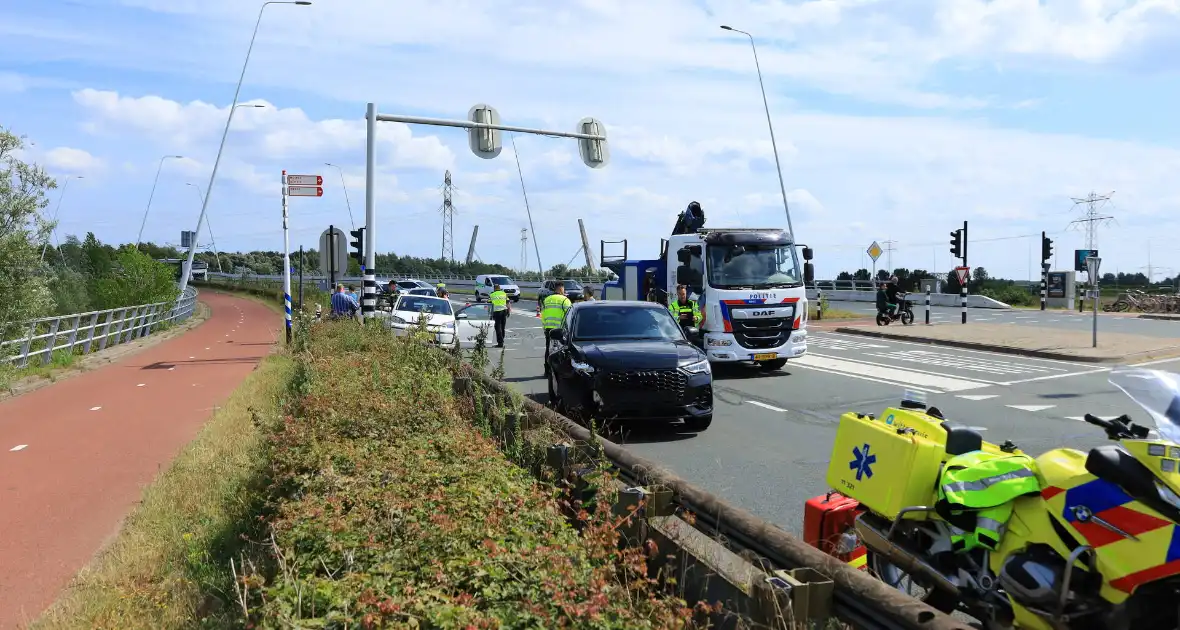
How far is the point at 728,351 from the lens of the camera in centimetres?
1577

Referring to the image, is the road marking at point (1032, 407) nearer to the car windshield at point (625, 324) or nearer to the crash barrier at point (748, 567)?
the car windshield at point (625, 324)

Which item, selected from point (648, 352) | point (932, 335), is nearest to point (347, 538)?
point (648, 352)

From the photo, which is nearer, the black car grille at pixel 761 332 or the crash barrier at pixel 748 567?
the crash barrier at pixel 748 567

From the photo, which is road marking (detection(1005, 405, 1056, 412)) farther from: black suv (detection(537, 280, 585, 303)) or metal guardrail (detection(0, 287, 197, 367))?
metal guardrail (detection(0, 287, 197, 367))

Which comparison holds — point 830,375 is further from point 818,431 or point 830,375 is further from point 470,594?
point 470,594

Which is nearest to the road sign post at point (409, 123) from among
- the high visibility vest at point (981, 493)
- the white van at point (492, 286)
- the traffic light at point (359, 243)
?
the traffic light at point (359, 243)

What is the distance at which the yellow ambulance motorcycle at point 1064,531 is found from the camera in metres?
3.14

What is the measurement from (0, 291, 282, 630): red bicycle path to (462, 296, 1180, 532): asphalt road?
4.80 meters

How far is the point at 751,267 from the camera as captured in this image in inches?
640

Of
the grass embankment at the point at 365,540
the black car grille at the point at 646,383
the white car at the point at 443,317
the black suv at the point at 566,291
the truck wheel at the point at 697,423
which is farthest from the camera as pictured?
the white car at the point at 443,317

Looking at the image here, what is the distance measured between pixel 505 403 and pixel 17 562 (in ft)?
12.3

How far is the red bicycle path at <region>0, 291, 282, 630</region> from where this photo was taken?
6.45m

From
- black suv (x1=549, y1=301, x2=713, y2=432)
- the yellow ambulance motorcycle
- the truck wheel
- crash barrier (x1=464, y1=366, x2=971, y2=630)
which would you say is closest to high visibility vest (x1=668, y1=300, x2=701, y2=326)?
black suv (x1=549, y1=301, x2=713, y2=432)

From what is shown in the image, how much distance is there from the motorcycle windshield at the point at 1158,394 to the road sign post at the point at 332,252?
20387 millimetres
